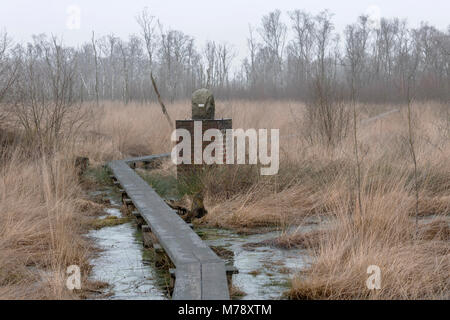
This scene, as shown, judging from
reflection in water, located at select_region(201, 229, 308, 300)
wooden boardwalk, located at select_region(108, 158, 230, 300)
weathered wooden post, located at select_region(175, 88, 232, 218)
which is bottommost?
reflection in water, located at select_region(201, 229, 308, 300)

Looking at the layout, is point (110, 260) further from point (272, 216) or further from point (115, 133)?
point (115, 133)

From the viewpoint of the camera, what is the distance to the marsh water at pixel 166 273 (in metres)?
4.46

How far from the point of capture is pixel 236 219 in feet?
22.4

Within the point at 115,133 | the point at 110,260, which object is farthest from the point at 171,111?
the point at 110,260

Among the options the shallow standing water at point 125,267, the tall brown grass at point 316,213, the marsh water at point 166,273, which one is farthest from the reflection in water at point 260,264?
the shallow standing water at point 125,267

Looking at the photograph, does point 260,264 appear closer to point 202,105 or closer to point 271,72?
point 202,105

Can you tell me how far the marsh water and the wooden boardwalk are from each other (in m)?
0.21

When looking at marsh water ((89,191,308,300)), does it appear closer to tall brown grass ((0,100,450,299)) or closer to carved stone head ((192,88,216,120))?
tall brown grass ((0,100,450,299))

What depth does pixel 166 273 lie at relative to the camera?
493 cm

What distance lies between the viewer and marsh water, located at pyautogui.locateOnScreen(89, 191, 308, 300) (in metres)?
4.46

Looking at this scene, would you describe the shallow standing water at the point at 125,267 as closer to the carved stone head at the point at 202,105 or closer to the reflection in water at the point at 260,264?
the reflection in water at the point at 260,264

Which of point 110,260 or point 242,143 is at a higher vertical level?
point 242,143

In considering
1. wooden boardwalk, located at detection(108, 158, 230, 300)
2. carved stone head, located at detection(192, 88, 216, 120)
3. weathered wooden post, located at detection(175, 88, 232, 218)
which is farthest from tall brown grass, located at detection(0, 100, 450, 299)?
carved stone head, located at detection(192, 88, 216, 120)
